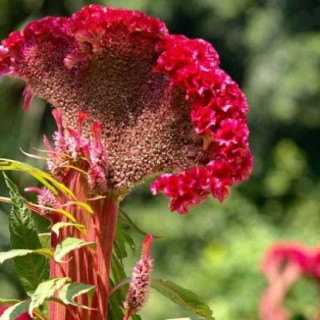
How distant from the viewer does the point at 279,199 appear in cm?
914

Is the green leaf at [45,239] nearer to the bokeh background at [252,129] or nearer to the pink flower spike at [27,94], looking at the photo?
the pink flower spike at [27,94]

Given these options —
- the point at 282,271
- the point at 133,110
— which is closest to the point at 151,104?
the point at 133,110

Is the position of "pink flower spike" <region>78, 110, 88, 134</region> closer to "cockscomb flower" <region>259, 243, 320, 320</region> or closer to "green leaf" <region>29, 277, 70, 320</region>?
"green leaf" <region>29, 277, 70, 320</region>

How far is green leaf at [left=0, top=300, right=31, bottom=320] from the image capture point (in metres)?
1.46

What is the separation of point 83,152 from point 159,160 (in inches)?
3.6

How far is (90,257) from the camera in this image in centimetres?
149

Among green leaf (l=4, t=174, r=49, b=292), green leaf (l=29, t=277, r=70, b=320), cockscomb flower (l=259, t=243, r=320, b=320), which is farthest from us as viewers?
cockscomb flower (l=259, t=243, r=320, b=320)

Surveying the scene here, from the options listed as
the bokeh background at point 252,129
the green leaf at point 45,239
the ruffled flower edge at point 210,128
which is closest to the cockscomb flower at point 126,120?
the ruffled flower edge at point 210,128

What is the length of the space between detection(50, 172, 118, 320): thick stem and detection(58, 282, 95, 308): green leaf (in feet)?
0.10

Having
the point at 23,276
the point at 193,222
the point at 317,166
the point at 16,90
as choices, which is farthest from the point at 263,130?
the point at 23,276

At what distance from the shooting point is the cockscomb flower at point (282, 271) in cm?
228

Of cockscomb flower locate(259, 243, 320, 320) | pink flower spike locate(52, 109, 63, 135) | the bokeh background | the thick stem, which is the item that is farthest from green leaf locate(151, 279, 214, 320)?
the bokeh background

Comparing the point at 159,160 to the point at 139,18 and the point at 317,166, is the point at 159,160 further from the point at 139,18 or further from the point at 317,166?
the point at 317,166

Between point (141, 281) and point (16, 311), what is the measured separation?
0.15m
